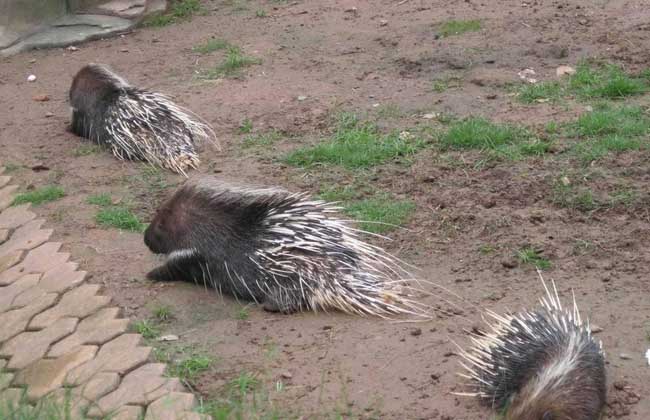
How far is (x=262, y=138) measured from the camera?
6.62 m

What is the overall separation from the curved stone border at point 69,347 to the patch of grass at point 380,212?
1435 millimetres

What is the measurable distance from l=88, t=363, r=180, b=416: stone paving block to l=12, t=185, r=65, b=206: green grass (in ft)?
7.36

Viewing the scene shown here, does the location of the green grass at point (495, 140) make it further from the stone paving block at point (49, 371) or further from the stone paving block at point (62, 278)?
the stone paving block at point (49, 371)

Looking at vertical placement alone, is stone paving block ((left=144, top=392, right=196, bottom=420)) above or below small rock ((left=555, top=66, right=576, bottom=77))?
below

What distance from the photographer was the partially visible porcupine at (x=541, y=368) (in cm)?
326

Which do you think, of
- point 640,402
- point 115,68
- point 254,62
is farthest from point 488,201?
point 115,68

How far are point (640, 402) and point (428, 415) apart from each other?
775 mm

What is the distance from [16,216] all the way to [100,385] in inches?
87.4

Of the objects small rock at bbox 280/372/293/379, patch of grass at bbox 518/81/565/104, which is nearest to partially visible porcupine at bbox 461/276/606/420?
small rock at bbox 280/372/293/379

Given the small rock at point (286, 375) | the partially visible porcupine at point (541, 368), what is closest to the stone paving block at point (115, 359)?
the small rock at point (286, 375)

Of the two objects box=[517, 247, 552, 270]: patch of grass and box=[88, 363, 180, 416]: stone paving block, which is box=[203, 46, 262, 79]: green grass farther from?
box=[88, 363, 180, 416]: stone paving block

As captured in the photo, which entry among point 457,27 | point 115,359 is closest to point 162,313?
point 115,359

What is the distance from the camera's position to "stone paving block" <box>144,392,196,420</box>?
370 centimetres

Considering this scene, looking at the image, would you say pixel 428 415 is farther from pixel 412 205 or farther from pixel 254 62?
pixel 254 62
